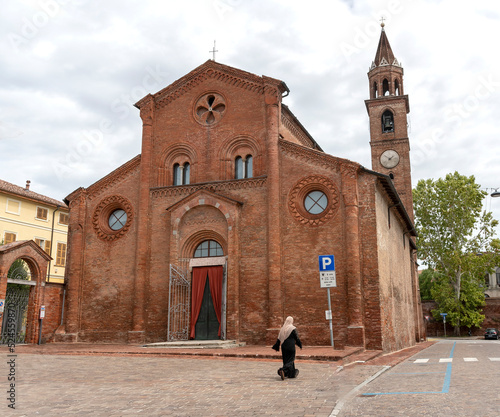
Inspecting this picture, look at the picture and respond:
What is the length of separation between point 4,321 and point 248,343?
10.1m

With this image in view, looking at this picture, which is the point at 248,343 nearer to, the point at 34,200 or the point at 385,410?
the point at 385,410

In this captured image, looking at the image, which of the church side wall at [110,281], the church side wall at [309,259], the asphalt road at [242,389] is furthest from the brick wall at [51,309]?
the church side wall at [309,259]

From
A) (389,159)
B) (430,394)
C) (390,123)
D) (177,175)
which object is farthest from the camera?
(390,123)

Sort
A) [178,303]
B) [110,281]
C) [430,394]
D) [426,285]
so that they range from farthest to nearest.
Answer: [426,285] → [110,281] → [178,303] → [430,394]

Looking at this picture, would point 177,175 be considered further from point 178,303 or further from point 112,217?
point 178,303

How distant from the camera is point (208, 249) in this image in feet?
71.6

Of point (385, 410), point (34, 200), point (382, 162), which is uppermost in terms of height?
point (382, 162)

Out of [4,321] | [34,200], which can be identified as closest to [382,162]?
[34,200]

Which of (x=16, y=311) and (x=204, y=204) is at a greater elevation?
(x=204, y=204)

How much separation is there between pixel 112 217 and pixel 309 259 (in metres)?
10.3

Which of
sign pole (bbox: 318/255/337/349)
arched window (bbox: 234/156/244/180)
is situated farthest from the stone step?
arched window (bbox: 234/156/244/180)

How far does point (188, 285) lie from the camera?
21.2 metres

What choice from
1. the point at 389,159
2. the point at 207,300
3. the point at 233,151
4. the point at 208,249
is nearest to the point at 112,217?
the point at 208,249

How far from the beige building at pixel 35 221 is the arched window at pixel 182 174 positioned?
15.5 m
